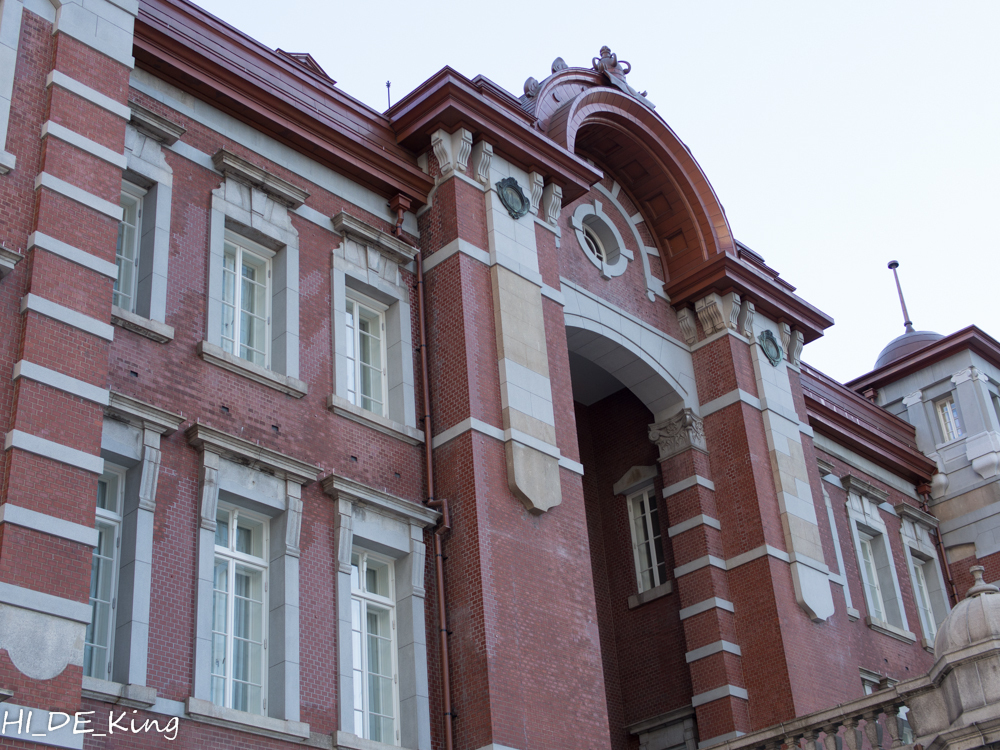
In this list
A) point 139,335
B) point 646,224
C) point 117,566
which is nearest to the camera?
point 117,566

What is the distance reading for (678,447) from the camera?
65.4ft

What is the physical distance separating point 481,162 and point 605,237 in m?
3.94

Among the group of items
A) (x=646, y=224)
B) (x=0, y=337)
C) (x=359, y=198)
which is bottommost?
(x=0, y=337)

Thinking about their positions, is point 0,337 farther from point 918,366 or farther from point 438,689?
point 918,366

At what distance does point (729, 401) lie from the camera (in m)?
20.0

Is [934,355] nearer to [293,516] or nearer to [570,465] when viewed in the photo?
[570,465]

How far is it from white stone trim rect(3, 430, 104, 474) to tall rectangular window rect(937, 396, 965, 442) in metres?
20.1

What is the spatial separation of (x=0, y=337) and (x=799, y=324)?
14668mm

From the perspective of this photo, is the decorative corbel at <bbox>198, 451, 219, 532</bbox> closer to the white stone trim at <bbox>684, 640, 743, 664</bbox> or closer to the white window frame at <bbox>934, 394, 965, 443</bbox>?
→ the white stone trim at <bbox>684, 640, 743, 664</bbox>

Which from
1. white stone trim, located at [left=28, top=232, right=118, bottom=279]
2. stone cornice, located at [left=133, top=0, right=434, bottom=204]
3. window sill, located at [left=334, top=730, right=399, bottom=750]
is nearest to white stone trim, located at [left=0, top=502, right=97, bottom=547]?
white stone trim, located at [left=28, top=232, right=118, bottom=279]

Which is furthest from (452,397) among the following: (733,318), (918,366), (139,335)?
(918,366)

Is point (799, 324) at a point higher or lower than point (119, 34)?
higher

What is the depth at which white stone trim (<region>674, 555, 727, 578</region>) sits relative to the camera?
61.7ft

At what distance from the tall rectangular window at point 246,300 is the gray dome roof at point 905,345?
1728 centimetres
